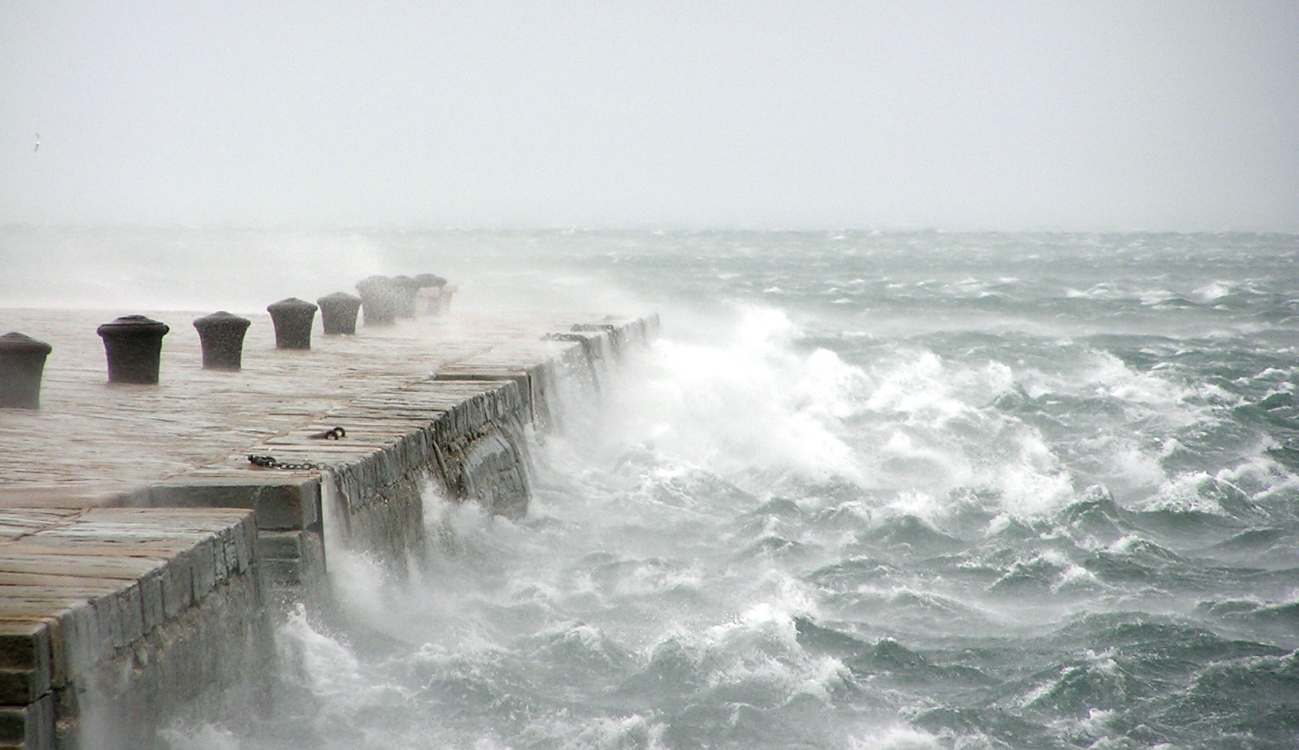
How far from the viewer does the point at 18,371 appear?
8531 millimetres

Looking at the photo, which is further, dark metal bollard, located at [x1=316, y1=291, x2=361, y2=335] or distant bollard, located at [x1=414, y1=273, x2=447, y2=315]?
distant bollard, located at [x1=414, y1=273, x2=447, y2=315]

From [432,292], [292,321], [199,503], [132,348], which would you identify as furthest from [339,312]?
[199,503]

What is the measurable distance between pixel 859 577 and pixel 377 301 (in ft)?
26.3

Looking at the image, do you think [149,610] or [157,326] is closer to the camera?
[149,610]

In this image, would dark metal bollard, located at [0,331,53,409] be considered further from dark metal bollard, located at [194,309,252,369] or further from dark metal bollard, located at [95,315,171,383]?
dark metal bollard, located at [194,309,252,369]

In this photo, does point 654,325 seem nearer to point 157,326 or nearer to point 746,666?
point 157,326

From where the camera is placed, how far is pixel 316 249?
3928cm

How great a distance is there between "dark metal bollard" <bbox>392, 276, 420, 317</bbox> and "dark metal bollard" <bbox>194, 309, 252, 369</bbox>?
557 cm

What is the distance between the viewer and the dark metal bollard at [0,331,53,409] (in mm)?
8469

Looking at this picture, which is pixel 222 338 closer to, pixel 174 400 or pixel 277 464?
pixel 174 400

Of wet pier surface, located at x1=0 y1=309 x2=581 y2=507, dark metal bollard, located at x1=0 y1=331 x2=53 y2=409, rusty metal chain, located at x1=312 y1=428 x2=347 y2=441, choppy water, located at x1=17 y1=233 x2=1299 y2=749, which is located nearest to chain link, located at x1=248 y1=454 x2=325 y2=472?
wet pier surface, located at x1=0 y1=309 x2=581 y2=507

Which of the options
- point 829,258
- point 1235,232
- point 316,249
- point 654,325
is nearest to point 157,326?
point 654,325

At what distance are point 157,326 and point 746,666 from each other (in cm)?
486

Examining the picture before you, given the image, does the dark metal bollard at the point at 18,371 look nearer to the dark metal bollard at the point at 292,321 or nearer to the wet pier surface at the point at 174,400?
the wet pier surface at the point at 174,400
